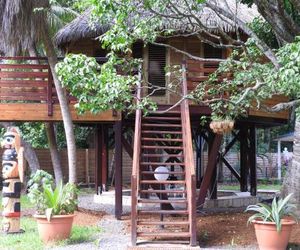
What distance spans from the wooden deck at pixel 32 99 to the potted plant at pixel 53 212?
101 inches

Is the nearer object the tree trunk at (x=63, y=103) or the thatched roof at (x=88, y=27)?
the tree trunk at (x=63, y=103)

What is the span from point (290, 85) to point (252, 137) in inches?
366

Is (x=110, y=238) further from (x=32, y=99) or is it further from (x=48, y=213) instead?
(x=32, y=99)

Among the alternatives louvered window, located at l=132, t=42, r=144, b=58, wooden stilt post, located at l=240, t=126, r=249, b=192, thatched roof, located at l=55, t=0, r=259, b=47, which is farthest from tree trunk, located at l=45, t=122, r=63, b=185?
wooden stilt post, located at l=240, t=126, r=249, b=192

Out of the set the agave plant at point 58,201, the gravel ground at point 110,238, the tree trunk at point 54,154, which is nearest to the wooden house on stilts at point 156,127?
the gravel ground at point 110,238

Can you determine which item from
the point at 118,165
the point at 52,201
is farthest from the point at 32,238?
the point at 118,165

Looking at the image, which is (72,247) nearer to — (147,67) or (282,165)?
(147,67)

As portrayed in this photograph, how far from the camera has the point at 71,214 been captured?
880 centimetres

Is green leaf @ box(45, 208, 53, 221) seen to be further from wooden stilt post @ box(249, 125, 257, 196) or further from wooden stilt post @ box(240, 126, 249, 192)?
wooden stilt post @ box(240, 126, 249, 192)

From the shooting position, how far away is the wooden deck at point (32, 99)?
37.0ft

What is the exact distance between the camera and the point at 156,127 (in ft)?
36.9

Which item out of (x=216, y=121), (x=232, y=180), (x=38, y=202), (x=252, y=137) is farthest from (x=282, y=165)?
(x=38, y=202)

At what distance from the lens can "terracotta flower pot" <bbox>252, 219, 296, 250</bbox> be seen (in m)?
7.74

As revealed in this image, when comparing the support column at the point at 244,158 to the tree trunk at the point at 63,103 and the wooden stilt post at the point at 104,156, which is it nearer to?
the wooden stilt post at the point at 104,156
